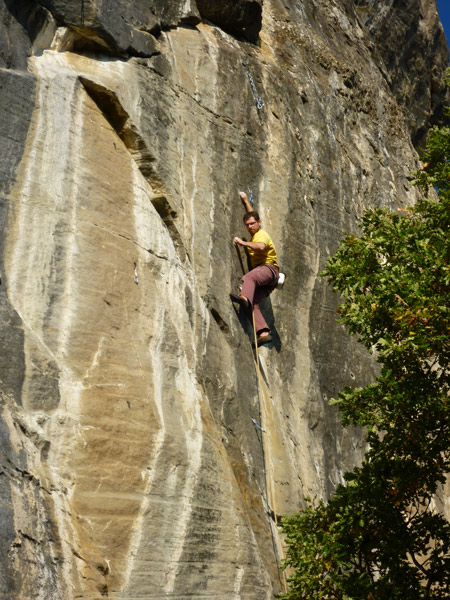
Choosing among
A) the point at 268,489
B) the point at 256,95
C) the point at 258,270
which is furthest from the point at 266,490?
the point at 256,95

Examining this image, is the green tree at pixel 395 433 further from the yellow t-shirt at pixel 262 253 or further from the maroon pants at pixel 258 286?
the yellow t-shirt at pixel 262 253

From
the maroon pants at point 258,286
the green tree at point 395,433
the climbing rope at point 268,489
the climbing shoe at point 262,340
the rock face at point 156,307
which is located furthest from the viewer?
the climbing shoe at point 262,340

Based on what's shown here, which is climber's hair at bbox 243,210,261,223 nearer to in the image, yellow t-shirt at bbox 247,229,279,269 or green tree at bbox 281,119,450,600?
yellow t-shirt at bbox 247,229,279,269

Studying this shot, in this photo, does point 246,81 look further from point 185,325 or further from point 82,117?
point 185,325

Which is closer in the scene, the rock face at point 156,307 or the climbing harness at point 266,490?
the rock face at point 156,307

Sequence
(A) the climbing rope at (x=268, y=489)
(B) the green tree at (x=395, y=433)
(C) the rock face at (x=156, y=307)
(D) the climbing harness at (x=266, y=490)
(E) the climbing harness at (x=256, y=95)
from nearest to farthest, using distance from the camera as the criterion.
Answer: (C) the rock face at (x=156, y=307), (B) the green tree at (x=395, y=433), (A) the climbing rope at (x=268, y=489), (D) the climbing harness at (x=266, y=490), (E) the climbing harness at (x=256, y=95)

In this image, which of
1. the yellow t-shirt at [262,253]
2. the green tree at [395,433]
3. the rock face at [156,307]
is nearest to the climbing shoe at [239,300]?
the rock face at [156,307]

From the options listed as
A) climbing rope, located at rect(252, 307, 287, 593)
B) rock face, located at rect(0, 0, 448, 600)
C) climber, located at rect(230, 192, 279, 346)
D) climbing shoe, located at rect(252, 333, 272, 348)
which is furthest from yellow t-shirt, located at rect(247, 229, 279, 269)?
climbing shoe, located at rect(252, 333, 272, 348)

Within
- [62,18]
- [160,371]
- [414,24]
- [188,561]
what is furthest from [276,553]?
[414,24]

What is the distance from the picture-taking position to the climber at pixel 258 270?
13.0m

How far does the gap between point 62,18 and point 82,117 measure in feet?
5.18

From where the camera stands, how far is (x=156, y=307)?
1087cm

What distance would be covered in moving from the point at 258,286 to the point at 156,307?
279 cm

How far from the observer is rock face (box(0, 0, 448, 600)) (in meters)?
9.19
